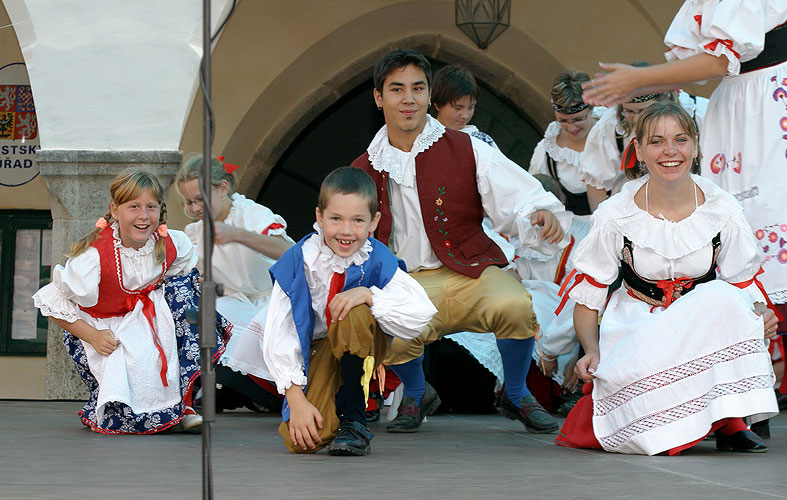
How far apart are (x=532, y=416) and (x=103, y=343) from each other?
1.69 m

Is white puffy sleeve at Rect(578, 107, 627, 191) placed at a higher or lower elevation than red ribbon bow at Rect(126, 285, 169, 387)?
higher

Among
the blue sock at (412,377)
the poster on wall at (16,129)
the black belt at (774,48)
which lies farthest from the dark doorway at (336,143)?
the black belt at (774,48)

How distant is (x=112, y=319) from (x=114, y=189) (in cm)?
52

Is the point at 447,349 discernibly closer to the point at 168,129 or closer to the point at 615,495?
the point at 168,129

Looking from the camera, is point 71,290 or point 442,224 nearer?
point 71,290

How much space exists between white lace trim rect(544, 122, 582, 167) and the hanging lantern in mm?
2173

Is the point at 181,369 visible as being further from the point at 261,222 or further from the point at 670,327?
the point at 670,327

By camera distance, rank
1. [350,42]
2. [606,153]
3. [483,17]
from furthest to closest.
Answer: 1. [350,42]
2. [483,17]
3. [606,153]

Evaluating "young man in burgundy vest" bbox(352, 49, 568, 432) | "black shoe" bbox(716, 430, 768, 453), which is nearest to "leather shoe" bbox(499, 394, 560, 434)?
"young man in burgundy vest" bbox(352, 49, 568, 432)

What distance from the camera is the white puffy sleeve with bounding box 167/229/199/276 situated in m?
4.91

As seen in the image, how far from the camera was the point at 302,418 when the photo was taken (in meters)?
3.78

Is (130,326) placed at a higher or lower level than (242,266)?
lower

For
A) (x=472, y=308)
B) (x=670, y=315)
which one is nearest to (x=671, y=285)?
(x=670, y=315)

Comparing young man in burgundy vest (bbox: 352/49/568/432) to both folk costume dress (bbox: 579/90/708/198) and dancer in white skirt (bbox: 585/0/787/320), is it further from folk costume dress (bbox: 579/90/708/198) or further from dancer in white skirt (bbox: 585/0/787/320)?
dancer in white skirt (bbox: 585/0/787/320)
